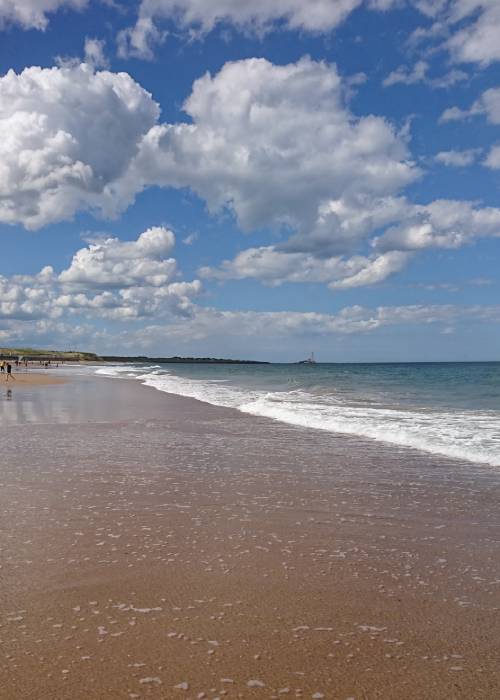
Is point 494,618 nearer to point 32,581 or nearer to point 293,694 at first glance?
point 293,694

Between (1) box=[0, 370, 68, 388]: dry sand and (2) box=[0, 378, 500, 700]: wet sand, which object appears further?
(1) box=[0, 370, 68, 388]: dry sand

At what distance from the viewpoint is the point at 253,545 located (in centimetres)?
698

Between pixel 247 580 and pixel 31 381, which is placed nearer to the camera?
pixel 247 580

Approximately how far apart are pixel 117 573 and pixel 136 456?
7.11m

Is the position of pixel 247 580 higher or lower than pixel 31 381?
lower

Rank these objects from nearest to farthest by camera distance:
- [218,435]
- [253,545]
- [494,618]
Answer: [494,618] < [253,545] < [218,435]

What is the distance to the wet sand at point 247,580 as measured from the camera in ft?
13.5

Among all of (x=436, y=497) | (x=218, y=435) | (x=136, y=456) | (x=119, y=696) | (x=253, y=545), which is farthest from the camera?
(x=218, y=435)

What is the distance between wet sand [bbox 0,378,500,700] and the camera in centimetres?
412

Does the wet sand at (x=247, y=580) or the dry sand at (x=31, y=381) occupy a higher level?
the dry sand at (x=31, y=381)

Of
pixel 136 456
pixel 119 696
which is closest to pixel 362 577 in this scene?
pixel 119 696

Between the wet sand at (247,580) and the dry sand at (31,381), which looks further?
the dry sand at (31,381)

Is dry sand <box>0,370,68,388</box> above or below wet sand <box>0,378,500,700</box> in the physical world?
above

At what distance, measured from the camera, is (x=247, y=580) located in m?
5.84
